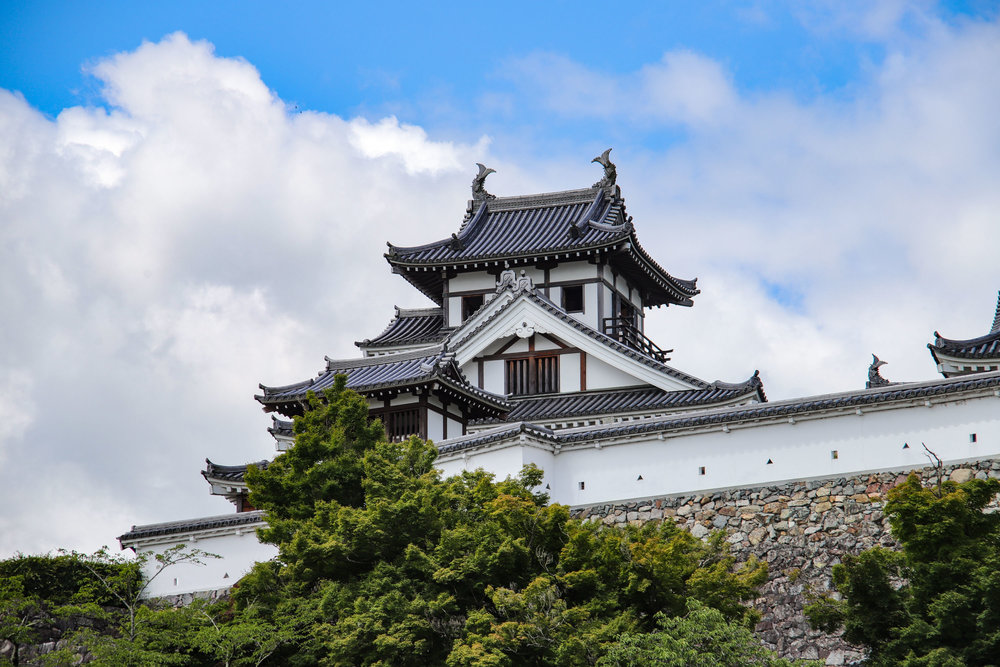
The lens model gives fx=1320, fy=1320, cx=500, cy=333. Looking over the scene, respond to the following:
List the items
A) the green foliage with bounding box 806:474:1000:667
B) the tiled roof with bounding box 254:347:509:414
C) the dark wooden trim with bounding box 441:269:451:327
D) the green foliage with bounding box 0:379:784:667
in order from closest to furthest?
the green foliage with bounding box 806:474:1000:667, the green foliage with bounding box 0:379:784:667, the tiled roof with bounding box 254:347:509:414, the dark wooden trim with bounding box 441:269:451:327

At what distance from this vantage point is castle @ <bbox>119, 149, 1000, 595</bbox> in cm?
2006

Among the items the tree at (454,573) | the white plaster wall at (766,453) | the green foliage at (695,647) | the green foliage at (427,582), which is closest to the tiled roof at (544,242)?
the white plaster wall at (766,453)

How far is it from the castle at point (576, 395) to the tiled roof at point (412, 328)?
0.07m

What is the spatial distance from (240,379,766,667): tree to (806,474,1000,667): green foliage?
1536mm

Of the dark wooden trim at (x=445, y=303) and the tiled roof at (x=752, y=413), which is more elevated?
the dark wooden trim at (x=445, y=303)

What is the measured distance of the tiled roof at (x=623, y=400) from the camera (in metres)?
29.3

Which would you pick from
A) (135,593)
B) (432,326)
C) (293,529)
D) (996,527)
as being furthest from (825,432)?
(432,326)

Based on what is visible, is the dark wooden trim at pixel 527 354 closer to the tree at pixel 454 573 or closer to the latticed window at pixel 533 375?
the latticed window at pixel 533 375

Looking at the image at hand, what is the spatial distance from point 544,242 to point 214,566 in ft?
47.3

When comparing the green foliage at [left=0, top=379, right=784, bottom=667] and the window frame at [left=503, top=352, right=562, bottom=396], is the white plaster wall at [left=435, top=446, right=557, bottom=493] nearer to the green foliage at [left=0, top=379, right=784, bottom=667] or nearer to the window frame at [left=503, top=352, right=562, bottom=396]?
the green foliage at [left=0, top=379, right=784, bottom=667]

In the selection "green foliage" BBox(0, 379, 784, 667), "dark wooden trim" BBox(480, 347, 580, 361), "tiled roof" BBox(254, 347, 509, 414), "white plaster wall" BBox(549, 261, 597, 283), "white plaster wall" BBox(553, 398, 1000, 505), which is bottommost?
"green foliage" BBox(0, 379, 784, 667)

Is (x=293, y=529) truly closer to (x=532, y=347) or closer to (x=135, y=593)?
(x=135, y=593)

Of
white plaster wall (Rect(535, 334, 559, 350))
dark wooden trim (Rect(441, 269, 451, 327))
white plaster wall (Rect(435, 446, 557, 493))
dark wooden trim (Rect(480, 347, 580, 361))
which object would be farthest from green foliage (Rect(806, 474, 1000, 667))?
dark wooden trim (Rect(441, 269, 451, 327))

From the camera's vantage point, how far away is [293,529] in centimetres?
1869
